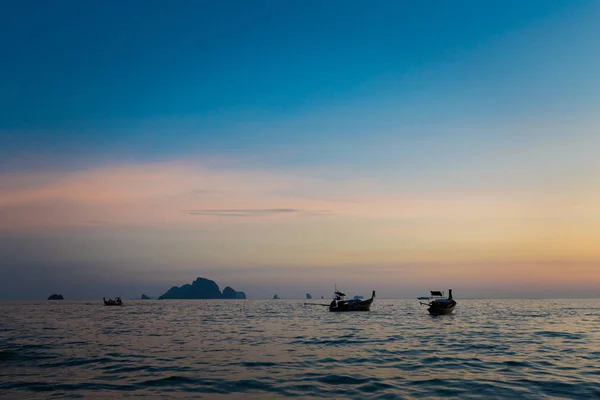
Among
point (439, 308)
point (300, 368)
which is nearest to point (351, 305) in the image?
point (439, 308)

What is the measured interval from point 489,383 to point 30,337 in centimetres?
4530

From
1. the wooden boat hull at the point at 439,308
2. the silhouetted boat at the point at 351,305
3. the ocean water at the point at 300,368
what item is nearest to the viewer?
the ocean water at the point at 300,368

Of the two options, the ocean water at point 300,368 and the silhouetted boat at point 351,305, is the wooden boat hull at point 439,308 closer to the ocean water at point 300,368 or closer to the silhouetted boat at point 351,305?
the silhouetted boat at point 351,305

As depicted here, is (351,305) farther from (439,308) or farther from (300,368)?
(300,368)

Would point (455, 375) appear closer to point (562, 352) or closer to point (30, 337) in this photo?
point (562, 352)

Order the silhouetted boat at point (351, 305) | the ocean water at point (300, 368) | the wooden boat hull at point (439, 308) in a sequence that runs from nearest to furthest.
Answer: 1. the ocean water at point (300, 368)
2. the wooden boat hull at point (439, 308)
3. the silhouetted boat at point (351, 305)

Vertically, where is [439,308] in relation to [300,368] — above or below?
above

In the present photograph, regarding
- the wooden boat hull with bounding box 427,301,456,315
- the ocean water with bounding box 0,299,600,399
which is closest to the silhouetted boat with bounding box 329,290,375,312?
the wooden boat hull with bounding box 427,301,456,315

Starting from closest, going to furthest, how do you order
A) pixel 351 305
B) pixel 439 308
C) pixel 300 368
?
pixel 300 368, pixel 439 308, pixel 351 305

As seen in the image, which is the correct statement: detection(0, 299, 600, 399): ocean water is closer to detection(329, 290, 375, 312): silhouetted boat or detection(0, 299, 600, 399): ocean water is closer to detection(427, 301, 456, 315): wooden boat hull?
detection(427, 301, 456, 315): wooden boat hull

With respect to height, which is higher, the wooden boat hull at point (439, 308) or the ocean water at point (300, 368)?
the wooden boat hull at point (439, 308)

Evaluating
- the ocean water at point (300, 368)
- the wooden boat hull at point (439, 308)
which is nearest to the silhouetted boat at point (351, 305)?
the wooden boat hull at point (439, 308)

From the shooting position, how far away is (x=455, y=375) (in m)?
25.5

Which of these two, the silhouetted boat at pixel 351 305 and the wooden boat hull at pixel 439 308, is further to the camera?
the silhouetted boat at pixel 351 305
